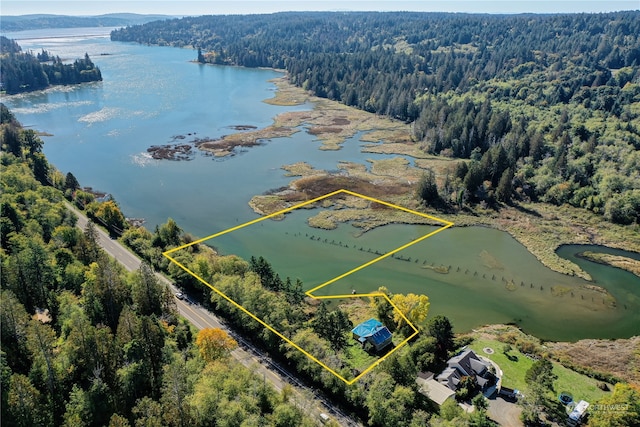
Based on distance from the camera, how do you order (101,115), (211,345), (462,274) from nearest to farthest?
1. (211,345)
2. (462,274)
3. (101,115)

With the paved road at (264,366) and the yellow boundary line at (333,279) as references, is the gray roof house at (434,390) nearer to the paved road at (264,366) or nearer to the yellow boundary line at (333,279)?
the yellow boundary line at (333,279)

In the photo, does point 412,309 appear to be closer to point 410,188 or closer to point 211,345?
point 211,345

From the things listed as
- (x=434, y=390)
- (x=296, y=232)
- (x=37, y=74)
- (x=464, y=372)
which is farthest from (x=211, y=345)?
(x=37, y=74)

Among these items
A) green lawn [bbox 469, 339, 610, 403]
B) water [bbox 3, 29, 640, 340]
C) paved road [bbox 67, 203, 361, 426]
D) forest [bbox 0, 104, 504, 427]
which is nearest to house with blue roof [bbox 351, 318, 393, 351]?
forest [bbox 0, 104, 504, 427]

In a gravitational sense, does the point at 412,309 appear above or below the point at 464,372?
above

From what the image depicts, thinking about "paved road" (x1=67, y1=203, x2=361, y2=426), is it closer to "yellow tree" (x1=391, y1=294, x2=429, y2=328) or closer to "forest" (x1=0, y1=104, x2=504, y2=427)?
"forest" (x1=0, y1=104, x2=504, y2=427)

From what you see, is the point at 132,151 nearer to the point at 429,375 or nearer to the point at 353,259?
the point at 353,259
